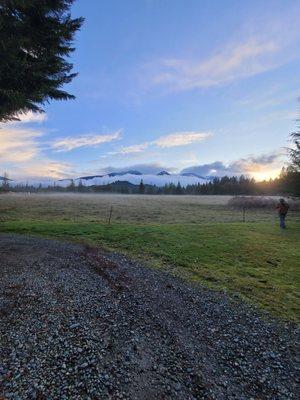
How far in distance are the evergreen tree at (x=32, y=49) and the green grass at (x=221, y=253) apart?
8505mm

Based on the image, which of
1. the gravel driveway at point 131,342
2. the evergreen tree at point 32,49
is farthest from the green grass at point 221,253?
the evergreen tree at point 32,49

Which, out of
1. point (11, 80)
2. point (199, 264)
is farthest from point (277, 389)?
point (11, 80)

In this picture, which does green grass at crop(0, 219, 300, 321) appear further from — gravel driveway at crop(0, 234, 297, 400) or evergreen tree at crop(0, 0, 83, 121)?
evergreen tree at crop(0, 0, 83, 121)

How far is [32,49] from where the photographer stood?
47.9 feet

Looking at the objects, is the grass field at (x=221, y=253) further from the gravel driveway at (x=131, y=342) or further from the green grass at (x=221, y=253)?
the gravel driveway at (x=131, y=342)

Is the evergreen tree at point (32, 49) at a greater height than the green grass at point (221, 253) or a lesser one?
greater

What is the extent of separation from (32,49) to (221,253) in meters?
15.0

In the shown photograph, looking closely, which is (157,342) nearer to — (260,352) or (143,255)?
A: (260,352)

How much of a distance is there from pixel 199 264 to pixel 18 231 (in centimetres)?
1221

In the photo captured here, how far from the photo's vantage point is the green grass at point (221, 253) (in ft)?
37.2

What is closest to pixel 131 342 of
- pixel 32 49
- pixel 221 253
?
pixel 221 253

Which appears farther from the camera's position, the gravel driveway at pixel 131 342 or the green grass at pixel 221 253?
the green grass at pixel 221 253

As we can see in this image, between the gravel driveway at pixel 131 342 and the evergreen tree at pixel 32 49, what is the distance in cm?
817

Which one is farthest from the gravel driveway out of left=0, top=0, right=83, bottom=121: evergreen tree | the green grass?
left=0, top=0, right=83, bottom=121: evergreen tree
